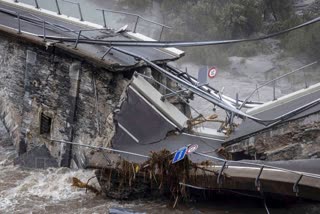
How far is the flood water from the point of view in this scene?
8773 millimetres

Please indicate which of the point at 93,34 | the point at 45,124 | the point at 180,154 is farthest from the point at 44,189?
the point at 93,34

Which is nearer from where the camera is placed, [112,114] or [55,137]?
[112,114]

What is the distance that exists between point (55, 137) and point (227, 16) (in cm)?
1539

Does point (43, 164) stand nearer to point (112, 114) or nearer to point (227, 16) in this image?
point (112, 114)

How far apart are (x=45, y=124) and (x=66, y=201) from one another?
305 cm

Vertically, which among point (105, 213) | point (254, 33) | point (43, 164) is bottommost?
point (105, 213)

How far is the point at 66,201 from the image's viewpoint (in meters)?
10.0

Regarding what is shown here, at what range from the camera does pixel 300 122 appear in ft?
29.3

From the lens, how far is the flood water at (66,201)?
8.77 metres

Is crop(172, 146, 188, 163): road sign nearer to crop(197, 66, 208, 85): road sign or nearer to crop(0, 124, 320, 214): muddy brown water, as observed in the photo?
crop(0, 124, 320, 214): muddy brown water

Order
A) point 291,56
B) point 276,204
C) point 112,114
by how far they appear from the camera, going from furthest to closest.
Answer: point 291,56, point 112,114, point 276,204

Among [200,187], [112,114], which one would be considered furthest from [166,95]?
[200,187]

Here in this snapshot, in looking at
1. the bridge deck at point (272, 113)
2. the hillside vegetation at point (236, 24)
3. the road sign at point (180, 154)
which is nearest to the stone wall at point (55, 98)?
the road sign at point (180, 154)

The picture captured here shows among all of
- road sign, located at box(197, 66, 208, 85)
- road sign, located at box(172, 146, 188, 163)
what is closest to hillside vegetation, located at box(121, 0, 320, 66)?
road sign, located at box(197, 66, 208, 85)
